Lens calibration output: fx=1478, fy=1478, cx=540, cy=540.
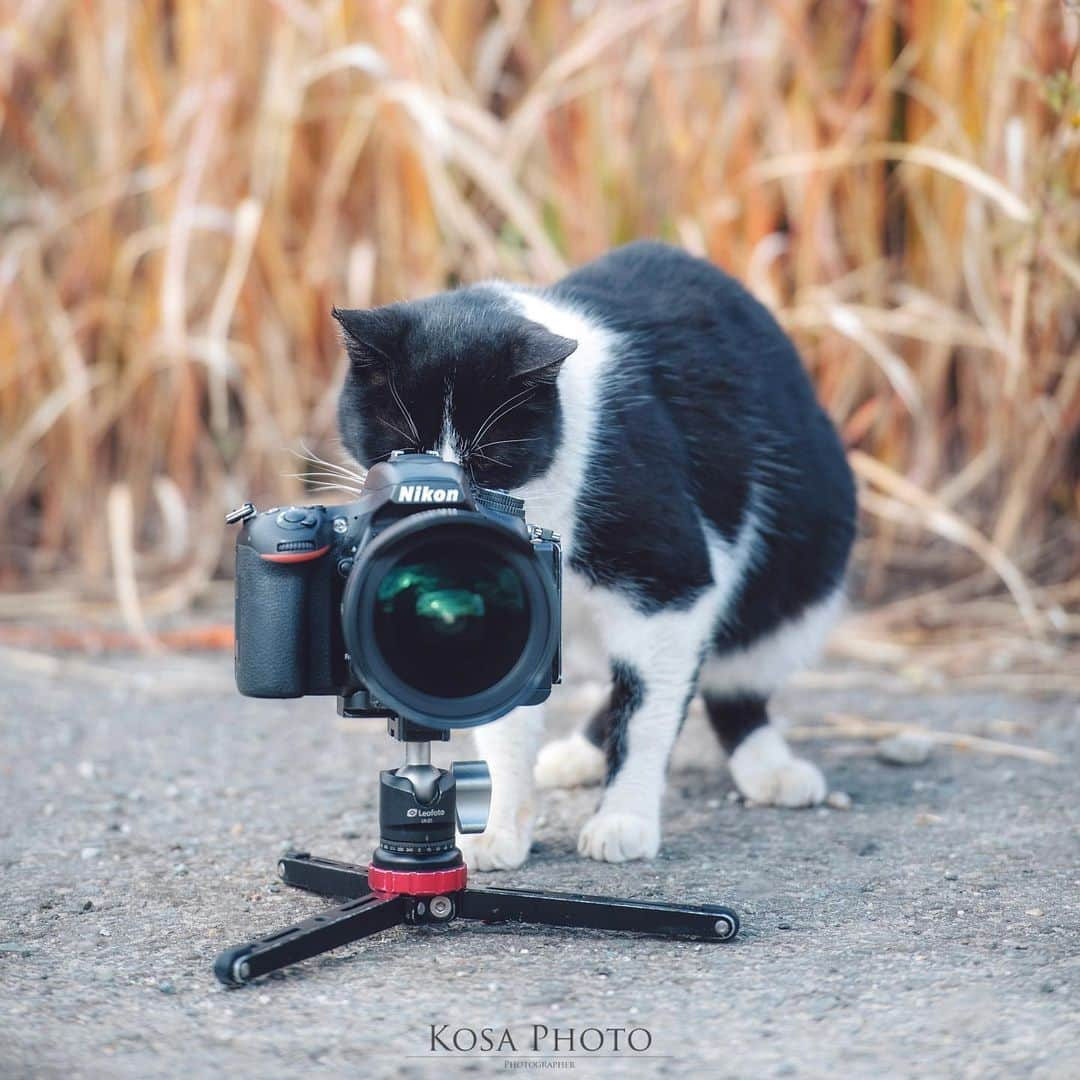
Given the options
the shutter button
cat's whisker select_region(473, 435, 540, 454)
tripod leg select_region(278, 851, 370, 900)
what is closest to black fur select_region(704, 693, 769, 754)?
cat's whisker select_region(473, 435, 540, 454)

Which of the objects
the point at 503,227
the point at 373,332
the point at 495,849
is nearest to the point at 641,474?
the point at 373,332

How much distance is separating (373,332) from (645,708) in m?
0.57

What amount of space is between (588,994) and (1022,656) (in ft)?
5.80

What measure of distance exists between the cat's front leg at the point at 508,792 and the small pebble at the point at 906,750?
0.69 m

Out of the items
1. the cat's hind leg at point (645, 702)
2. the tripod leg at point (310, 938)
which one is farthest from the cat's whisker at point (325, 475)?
the tripod leg at point (310, 938)

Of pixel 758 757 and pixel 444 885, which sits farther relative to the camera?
pixel 758 757

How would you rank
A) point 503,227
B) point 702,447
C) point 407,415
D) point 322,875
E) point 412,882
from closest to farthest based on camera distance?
1. point 412,882
2. point 322,875
3. point 407,415
4. point 702,447
5. point 503,227

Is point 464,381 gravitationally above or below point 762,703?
above

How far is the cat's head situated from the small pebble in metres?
0.84

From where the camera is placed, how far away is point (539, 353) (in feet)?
5.59

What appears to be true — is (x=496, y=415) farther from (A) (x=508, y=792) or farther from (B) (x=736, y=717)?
(B) (x=736, y=717)

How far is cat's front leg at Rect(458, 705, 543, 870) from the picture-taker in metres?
1.78

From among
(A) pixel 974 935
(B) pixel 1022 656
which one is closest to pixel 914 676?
(B) pixel 1022 656

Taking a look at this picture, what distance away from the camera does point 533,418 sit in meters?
1.79
